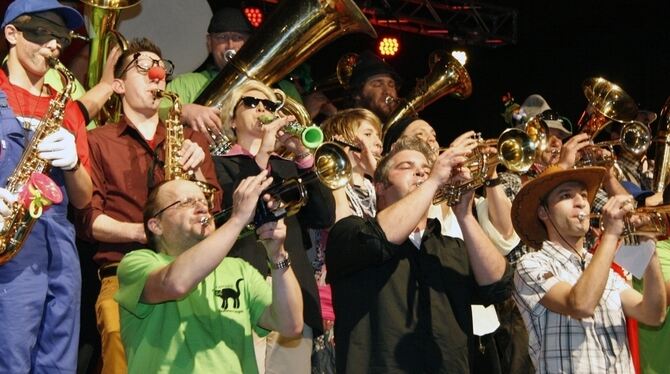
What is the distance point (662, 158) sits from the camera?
26.4 feet

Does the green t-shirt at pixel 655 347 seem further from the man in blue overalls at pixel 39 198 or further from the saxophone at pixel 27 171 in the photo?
the saxophone at pixel 27 171

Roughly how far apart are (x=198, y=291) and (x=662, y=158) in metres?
4.10

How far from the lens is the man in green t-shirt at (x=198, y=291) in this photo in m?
4.87

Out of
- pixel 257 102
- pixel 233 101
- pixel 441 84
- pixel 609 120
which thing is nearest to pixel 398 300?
pixel 257 102

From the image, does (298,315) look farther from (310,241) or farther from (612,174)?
(612,174)

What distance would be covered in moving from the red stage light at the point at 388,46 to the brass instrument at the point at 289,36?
12.3ft

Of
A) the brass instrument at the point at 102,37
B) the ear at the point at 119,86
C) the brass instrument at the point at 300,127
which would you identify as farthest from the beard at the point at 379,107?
the ear at the point at 119,86

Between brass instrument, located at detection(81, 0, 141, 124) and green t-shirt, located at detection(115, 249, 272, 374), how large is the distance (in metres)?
1.88

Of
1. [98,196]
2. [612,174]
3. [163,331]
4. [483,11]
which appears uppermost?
[483,11]

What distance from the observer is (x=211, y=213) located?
5664mm

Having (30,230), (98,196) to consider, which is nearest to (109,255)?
(98,196)

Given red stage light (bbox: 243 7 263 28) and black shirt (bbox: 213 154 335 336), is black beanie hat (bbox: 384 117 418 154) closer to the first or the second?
black shirt (bbox: 213 154 335 336)

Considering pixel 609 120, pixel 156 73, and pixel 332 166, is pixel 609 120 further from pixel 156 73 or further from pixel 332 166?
pixel 156 73

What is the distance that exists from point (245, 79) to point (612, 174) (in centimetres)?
239
